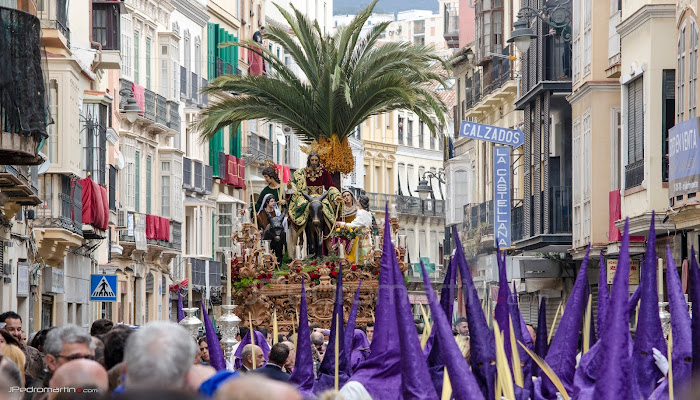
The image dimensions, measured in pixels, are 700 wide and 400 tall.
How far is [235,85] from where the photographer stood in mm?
24172

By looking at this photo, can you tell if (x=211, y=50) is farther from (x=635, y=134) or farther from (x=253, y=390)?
(x=253, y=390)

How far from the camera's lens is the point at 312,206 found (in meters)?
22.2

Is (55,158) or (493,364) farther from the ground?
(55,158)

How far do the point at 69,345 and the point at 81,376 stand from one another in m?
1.08

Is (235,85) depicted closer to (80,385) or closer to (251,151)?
(80,385)

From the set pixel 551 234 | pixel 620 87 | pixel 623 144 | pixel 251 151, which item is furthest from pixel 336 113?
pixel 251 151

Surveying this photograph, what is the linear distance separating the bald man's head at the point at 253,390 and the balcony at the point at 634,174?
23685 millimetres

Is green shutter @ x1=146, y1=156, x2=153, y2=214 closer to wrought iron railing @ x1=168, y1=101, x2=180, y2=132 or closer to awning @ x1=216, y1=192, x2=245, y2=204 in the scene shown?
wrought iron railing @ x1=168, y1=101, x2=180, y2=132

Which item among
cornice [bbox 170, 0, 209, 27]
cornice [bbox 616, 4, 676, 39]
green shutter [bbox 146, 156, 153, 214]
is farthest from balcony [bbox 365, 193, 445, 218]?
cornice [bbox 616, 4, 676, 39]

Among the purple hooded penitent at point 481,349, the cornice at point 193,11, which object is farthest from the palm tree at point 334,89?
the cornice at point 193,11

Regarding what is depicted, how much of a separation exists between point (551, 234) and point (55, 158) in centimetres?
1039

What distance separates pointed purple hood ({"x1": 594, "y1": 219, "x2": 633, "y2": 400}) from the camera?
27.8 ft

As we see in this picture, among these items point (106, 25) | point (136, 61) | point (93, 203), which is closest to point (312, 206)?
point (93, 203)

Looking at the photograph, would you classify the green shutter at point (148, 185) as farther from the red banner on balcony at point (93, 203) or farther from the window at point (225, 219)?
the red banner on balcony at point (93, 203)
